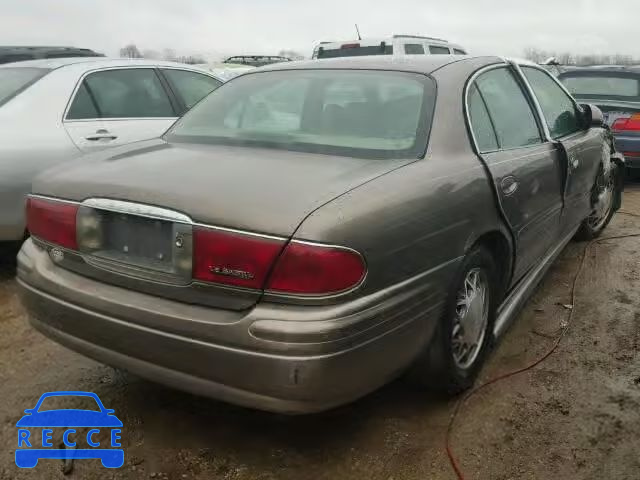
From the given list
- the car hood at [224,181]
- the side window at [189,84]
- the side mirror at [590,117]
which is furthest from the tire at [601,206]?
the side window at [189,84]

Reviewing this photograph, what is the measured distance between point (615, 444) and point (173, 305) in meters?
1.80

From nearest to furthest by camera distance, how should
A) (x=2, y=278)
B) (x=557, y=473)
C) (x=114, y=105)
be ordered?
(x=557, y=473), (x=2, y=278), (x=114, y=105)

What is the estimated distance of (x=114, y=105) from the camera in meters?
4.72

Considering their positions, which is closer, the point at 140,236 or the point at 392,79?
the point at 140,236

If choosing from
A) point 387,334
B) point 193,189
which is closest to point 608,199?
point 387,334

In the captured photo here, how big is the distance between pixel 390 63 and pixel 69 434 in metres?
2.19

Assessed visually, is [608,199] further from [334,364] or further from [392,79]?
[334,364]

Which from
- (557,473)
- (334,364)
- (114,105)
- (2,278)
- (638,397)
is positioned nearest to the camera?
(334,364)

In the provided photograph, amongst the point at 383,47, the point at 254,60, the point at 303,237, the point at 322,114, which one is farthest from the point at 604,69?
the point at 254,60

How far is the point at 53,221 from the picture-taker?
237cm

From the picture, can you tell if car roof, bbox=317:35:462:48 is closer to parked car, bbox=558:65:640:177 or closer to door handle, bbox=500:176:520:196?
parked car, bbox=558:65:640:177

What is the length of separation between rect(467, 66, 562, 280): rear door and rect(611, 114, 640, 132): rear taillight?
13.7ft

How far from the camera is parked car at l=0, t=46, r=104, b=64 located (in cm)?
775

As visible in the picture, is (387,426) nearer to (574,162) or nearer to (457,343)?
(457,343)
